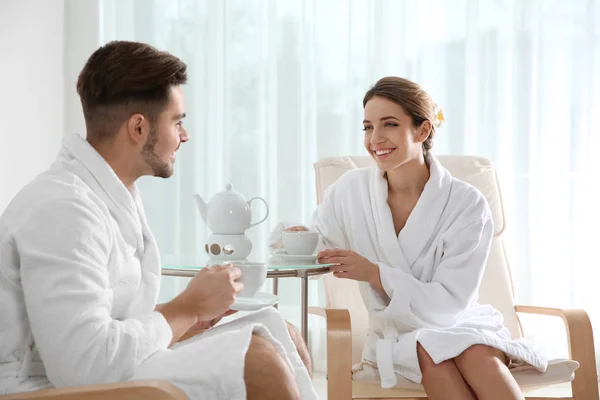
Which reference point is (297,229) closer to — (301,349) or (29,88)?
(301,349)

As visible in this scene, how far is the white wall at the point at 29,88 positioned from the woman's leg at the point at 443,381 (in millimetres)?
1786

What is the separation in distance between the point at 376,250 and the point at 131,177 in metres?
1.04

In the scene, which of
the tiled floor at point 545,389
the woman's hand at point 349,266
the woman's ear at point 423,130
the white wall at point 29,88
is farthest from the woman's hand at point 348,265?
the white wall at point 29,88

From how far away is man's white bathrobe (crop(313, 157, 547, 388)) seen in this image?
2.03 metres

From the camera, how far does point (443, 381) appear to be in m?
1.96

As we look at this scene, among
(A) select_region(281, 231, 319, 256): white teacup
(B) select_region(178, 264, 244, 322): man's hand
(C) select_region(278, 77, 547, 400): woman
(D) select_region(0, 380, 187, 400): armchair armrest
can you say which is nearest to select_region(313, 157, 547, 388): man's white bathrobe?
(C) select_region(278, 77, 547, 400): woman

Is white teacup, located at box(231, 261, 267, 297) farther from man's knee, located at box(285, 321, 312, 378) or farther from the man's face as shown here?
the man's face

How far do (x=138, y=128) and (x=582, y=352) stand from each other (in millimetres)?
1398

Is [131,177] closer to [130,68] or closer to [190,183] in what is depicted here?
[130,68]

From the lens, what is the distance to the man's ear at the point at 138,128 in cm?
144

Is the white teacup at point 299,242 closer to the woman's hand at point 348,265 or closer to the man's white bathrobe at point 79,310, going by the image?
Answer: the woman's hand at point 348,265

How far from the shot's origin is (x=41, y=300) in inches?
45.8

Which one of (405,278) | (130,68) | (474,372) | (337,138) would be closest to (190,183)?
(337,138)

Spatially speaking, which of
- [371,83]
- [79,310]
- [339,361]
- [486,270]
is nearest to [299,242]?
[339,361]
